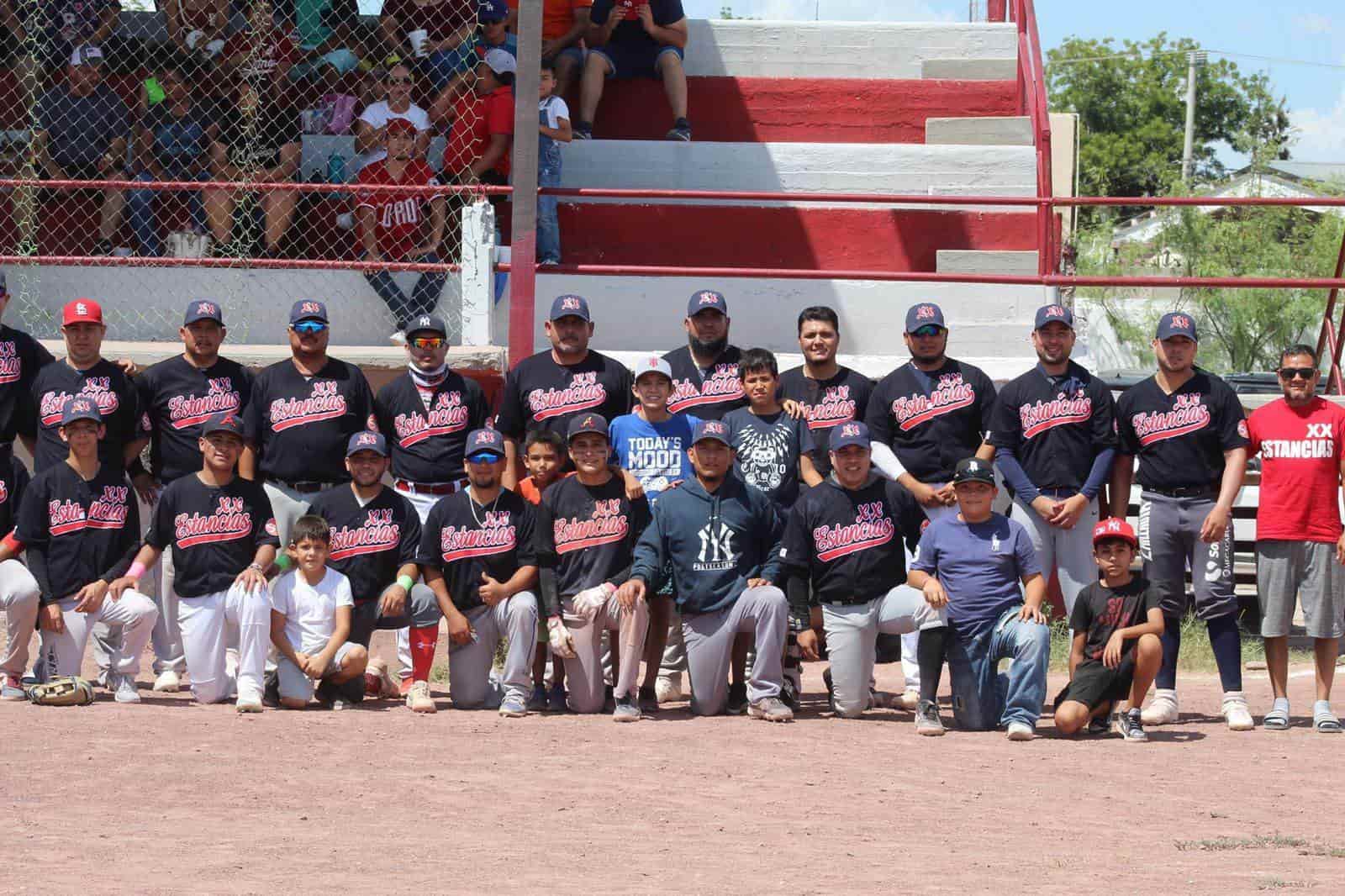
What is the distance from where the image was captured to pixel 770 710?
28.7 ft

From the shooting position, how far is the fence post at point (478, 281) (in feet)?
39.2

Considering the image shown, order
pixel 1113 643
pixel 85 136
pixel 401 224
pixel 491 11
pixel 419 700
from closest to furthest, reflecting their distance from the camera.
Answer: pixel 1113 643, pixel 419 700, pixel 401 224, pixel 85 136, pixel 491 11

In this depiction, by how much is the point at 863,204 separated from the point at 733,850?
8.78 meters

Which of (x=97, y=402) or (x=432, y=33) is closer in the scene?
(x=97, y=402)

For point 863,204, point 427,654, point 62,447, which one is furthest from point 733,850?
point 863,204

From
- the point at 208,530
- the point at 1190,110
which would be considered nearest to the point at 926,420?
the point at 208,530

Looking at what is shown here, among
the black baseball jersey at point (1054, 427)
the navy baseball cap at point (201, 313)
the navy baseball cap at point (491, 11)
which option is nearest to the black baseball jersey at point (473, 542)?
the navy baseball cap at point (201, 313)

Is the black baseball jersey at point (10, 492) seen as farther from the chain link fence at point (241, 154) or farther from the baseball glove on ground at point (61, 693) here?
the chain link fence at point (241, 154)

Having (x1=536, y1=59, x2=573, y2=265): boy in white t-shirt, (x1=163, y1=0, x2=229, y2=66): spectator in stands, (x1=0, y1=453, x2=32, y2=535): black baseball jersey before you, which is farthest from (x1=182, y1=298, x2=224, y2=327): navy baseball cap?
(x1=163, y1=0, x2=229, y2=66): spectator in stands

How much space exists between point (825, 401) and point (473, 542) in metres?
2.07

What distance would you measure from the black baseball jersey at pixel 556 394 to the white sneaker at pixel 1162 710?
3.24 m

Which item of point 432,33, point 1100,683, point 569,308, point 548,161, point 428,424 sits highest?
point 432,33

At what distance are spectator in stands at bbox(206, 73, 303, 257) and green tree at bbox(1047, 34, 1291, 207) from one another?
53.9 metres

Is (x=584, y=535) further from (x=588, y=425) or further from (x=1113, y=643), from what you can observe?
(x=1113, y=643)
